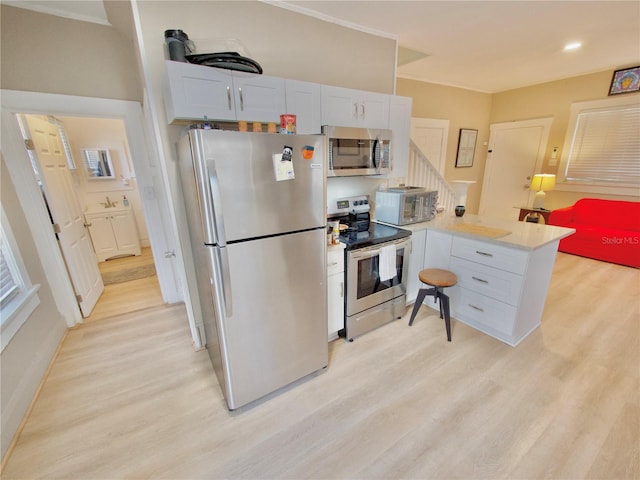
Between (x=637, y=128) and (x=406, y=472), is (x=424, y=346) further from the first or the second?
(x=637, y=128)

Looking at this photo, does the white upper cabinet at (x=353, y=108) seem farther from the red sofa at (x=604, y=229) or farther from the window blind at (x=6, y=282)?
the red sofa at (x=604, y=229)

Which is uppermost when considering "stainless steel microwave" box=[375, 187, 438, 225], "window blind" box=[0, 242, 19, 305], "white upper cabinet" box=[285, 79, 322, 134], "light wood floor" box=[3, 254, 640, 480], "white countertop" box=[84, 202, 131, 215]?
"white upper cabinet" box=[285, 79, 322, 134]

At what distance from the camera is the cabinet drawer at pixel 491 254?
6.70 ft

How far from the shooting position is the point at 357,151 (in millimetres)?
2340

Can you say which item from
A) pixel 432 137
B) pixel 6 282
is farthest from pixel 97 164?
pixel 432 137

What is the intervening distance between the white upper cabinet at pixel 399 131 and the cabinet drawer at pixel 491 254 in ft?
3.01

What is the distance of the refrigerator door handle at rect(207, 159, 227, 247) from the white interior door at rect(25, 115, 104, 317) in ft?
7.41

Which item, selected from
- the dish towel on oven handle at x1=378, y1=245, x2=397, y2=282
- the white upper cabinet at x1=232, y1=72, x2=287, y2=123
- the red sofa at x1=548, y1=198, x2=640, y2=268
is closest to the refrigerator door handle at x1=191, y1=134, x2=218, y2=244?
the white upper cabinet at x1=232, y1=72, x2=287, y2=123

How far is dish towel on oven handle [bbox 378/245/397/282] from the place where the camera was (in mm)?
2256

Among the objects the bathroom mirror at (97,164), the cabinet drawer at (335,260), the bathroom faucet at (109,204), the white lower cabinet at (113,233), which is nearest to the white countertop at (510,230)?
the cabinet drawer at (335,260)

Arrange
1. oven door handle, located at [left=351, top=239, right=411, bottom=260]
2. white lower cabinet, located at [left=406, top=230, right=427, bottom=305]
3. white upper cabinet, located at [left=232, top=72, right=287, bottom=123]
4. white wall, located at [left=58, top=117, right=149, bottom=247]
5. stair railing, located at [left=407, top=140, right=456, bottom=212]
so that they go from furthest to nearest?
white wall, located at [left=58, top=117, right=149, bottom=247] < stair railing, located at [left=407, top=140, right=456, bottom=212] < white lower cabinet, located at [left=406, top=230, right=427, bottom=305] < oven door handle, located at [left=351, top=239, right=411, bottom=260] < white upper cabinet, located at [left=232, top=72, right=287, bottom=123]

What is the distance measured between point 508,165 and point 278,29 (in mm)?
5177

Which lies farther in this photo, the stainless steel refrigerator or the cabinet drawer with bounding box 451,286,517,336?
the cabinet drawer with bounding box 451,286,517,336

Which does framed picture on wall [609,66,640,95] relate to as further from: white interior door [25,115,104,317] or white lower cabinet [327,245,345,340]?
white interior door [25,115,104,317]
